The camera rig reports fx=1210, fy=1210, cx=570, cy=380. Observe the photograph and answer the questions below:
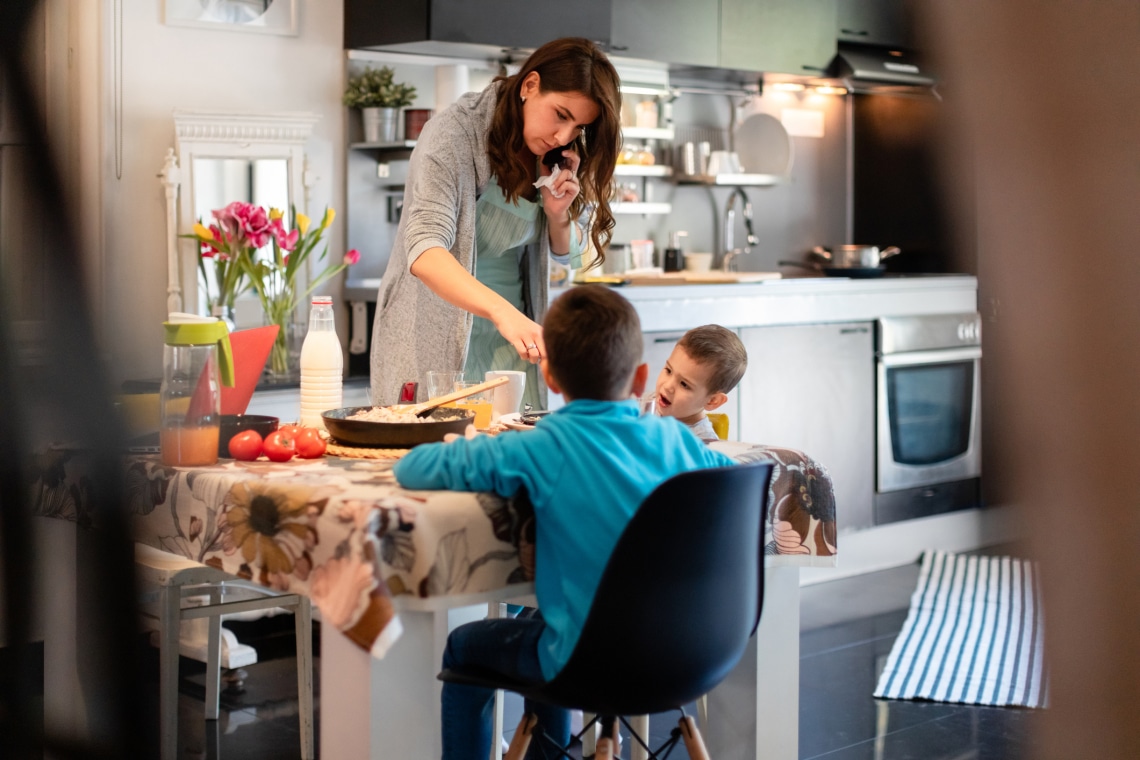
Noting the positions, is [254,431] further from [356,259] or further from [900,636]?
[900,636]

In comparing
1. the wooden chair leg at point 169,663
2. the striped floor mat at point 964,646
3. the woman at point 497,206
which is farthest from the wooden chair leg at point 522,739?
the striped floor mat at point 964,646

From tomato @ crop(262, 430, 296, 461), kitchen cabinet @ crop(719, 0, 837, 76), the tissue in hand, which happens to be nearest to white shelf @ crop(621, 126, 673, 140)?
kitchen cabinet @ crop(719, 0, 837, 76)

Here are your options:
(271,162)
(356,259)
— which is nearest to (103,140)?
(271,162)

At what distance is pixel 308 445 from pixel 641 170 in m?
3.23

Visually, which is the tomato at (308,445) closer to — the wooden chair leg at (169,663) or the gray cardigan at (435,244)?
the gray cardigan at (435,244)

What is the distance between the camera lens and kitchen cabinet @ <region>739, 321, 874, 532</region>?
14.4ft

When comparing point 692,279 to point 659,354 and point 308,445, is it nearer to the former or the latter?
point 659,354

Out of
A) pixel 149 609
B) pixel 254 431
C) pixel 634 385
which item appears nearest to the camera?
pixel 634 385

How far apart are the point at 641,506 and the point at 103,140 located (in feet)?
8.52

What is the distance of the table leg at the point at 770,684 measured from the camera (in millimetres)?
1853

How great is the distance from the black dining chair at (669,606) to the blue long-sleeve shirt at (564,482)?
0.10 feet

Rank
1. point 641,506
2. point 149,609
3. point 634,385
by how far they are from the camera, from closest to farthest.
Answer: point 641,506 < point 634,385 < point 149,609

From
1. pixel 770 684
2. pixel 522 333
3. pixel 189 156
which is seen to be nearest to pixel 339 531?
pixel 522 333

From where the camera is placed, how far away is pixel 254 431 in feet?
5.61
